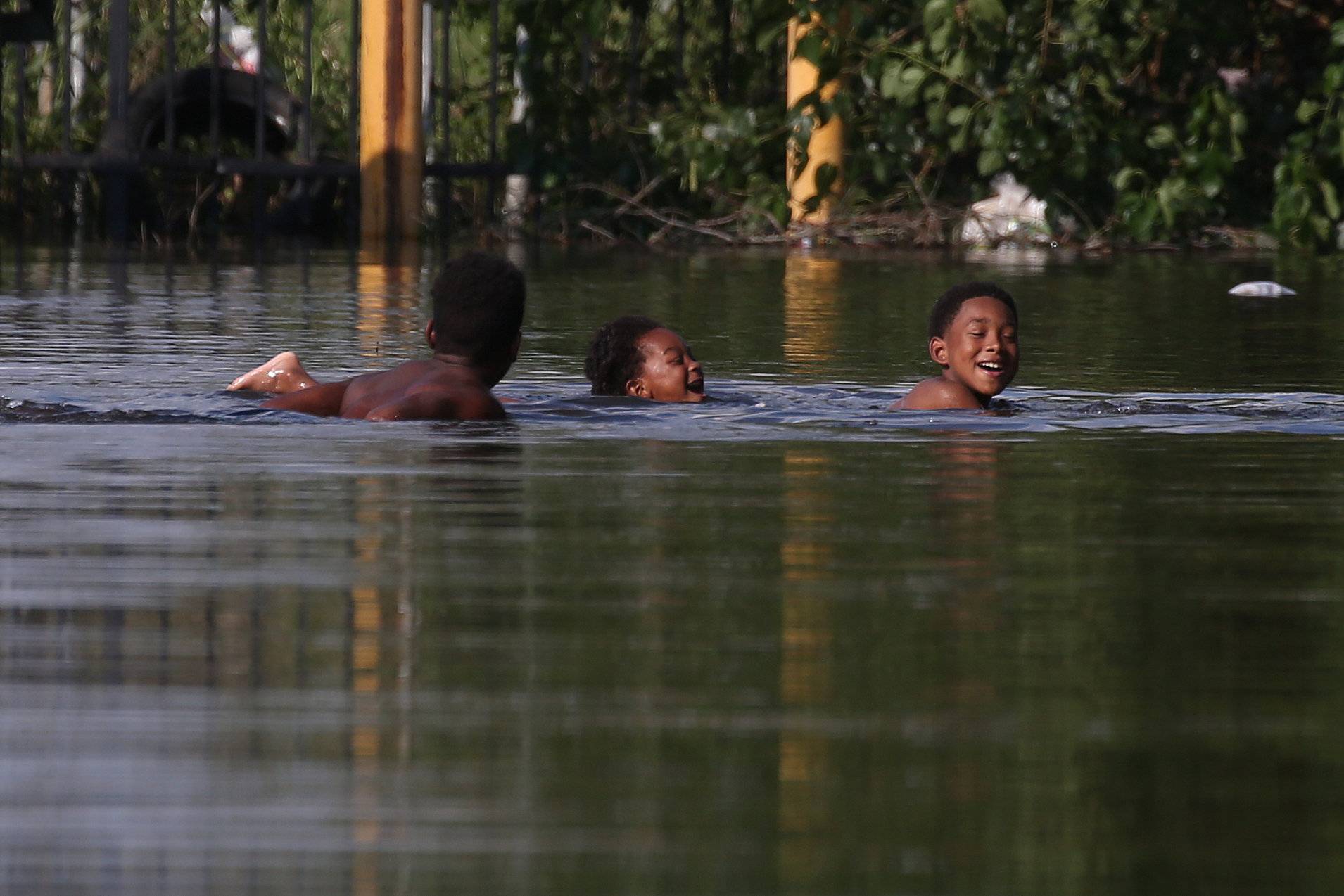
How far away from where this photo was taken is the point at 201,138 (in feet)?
57.7

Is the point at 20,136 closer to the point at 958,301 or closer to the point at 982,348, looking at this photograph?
the point at 958,301

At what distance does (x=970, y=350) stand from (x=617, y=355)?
0.91m

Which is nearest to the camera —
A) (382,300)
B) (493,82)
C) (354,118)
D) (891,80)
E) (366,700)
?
(366,700)

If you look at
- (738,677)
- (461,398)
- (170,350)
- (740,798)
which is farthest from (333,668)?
(170,350)

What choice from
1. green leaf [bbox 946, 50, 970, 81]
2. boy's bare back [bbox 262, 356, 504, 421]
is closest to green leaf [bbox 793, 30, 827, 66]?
green leaf [bbox 946, 50, 970, 81]

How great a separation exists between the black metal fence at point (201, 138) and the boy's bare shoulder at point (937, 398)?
849cm

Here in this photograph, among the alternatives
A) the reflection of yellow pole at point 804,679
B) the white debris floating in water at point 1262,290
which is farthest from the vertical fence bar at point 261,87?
the reflection of yellow pole at point 804,679

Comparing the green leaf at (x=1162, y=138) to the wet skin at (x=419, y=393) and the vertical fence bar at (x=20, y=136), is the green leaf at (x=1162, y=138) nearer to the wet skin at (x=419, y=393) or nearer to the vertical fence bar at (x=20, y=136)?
the vertical fence bar at (x=20, y=136)

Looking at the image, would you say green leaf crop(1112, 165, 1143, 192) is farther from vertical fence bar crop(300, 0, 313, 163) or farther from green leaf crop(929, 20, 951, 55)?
vertical fence bar crop(300, 0, 313, 163)

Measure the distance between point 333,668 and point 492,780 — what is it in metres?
0.50

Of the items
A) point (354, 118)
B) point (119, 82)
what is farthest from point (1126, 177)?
point (119, 82)

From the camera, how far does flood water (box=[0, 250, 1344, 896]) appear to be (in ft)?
6.85

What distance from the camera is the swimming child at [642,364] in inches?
259

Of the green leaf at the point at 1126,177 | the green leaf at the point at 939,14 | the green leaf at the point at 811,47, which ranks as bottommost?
the green leaf at the point at 1126,177
